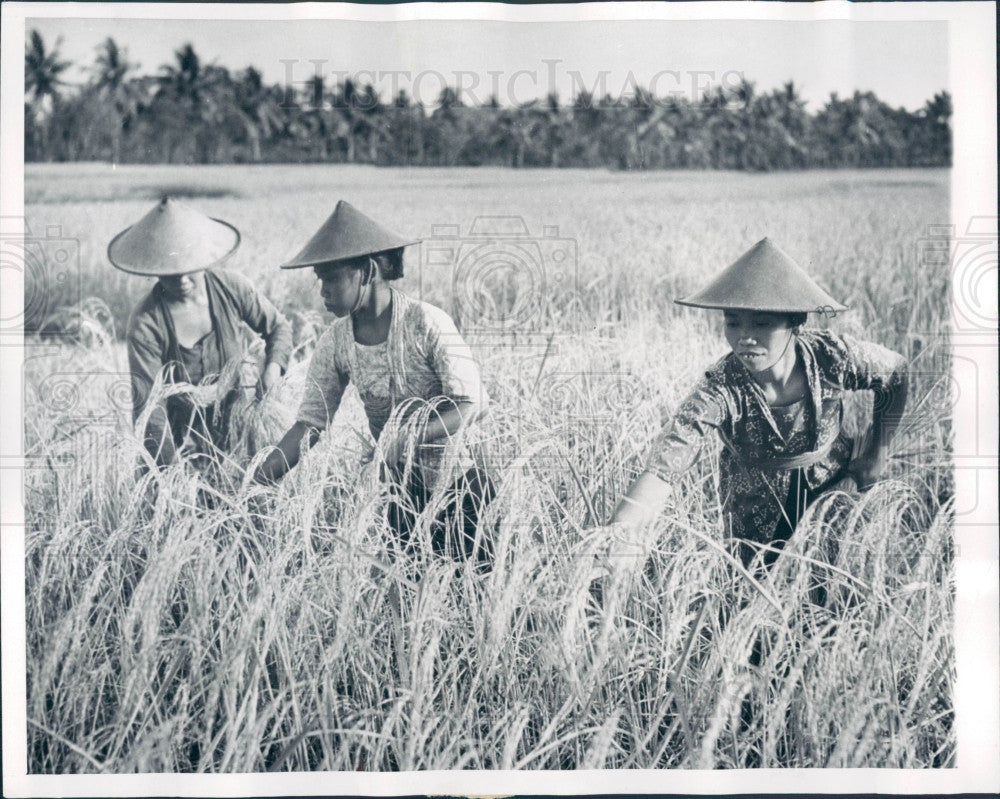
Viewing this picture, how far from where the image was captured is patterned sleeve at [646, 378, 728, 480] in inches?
104

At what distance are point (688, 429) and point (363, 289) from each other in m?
1.04

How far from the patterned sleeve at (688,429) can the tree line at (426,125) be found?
2.28 feet

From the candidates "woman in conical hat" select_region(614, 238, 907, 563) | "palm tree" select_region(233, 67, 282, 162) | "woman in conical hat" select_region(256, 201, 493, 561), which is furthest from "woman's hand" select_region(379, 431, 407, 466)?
"palm tree" select_region(233, 67, 282, 162)

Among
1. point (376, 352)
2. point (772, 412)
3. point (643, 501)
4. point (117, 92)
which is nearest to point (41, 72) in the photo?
point (117, 92)

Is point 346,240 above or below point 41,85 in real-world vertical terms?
below

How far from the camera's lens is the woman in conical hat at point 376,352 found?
264 centimetres

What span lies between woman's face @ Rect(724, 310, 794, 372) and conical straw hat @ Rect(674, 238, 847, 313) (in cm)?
3

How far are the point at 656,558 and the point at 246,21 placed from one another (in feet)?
6.50

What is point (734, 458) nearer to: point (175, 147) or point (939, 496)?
point (939, 496)

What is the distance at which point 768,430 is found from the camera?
264cm

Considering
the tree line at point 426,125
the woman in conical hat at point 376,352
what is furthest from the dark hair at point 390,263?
the tree line at point 426,125

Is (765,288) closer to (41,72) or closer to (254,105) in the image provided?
(254,105)

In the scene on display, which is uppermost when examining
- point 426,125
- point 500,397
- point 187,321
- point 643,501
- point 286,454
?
point 426,125

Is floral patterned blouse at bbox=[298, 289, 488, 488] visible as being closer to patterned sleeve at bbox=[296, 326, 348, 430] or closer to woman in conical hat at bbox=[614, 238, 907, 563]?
patterned sleeve at bbox=[296, 326, 348, 430]
